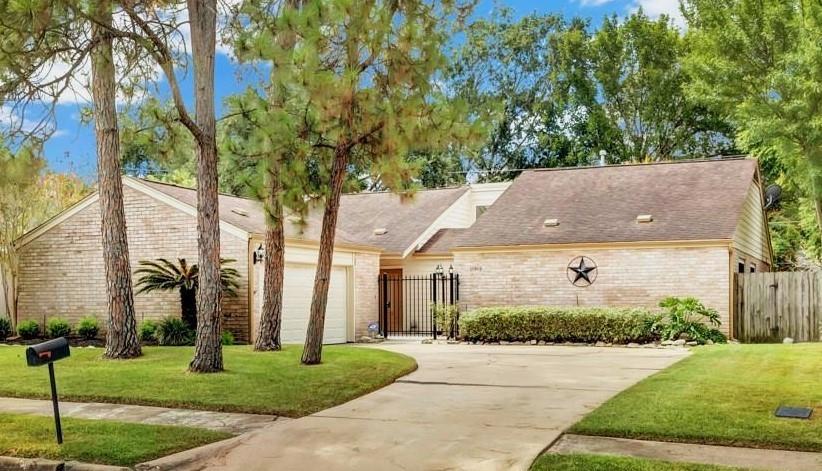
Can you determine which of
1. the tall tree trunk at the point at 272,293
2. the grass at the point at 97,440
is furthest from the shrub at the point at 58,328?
the grass at the point at 97,440

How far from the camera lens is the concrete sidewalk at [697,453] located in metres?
5.65

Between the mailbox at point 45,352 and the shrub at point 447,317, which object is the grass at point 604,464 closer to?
the mailbox at point 45,352

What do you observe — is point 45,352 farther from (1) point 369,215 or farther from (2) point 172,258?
(1) point 369,215

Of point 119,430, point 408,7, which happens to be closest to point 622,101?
point 408,7

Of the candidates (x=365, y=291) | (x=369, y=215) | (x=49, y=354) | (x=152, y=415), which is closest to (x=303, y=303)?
(x=365, y=291)

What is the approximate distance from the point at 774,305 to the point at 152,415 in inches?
620

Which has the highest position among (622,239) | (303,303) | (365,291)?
(622,239)

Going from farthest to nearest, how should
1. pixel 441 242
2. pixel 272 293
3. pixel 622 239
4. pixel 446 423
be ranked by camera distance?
pixel 441 242 → pixel 622 239 → pixel 272 293 → pixel 446 423

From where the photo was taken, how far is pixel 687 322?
674 inches

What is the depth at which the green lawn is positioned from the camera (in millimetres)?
6465

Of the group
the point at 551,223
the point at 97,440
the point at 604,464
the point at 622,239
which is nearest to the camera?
the point at 604,464

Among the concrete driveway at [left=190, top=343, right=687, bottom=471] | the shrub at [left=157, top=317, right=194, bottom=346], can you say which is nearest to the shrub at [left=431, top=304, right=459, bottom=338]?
the shrub at [left=157, top=317, right=194, bottom=346]

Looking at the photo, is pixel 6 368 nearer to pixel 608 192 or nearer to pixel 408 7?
pixel 408 7

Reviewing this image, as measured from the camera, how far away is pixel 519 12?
40.8 m
